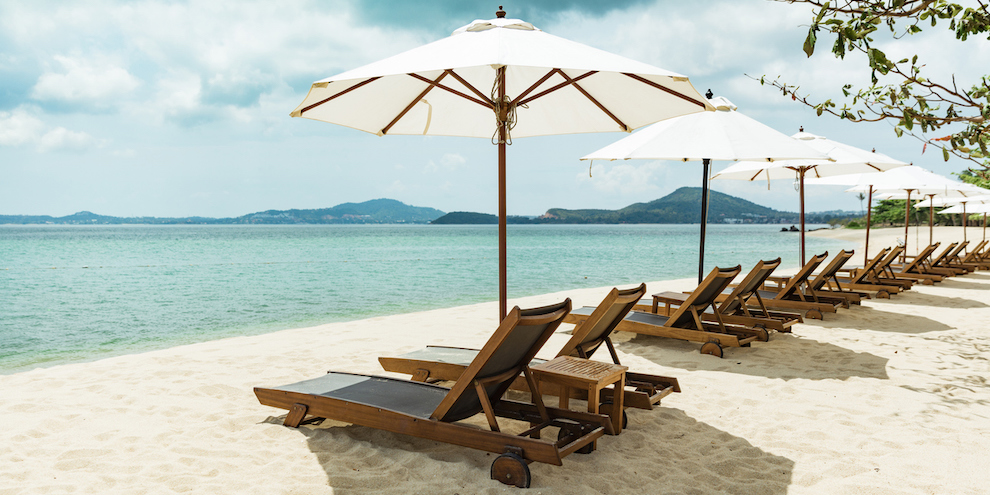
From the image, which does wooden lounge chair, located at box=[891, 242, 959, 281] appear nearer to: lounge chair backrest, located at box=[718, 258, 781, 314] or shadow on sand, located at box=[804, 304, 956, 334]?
shadow on sand, located at box=[804, 304, 956, 334]

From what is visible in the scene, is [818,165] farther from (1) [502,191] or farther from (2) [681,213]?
(2) [681,213]

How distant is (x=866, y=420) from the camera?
3.48m

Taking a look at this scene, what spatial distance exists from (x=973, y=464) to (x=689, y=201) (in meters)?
139

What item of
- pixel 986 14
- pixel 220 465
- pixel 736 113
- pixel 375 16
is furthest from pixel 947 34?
pixel 375 16

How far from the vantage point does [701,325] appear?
5387mm

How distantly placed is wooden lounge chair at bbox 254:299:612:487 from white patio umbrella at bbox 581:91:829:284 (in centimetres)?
331

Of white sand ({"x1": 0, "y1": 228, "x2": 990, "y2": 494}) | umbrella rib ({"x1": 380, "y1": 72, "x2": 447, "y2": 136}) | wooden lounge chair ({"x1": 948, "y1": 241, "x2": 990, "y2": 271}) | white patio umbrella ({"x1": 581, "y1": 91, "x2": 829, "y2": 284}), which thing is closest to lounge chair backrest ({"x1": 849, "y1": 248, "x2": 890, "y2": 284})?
white sand ({"x1": 0, "y1": 228, "x2": 990, "y2": 494})

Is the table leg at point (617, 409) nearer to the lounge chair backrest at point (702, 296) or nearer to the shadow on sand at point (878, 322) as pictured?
the lounge chair backrest at point (702, 296)

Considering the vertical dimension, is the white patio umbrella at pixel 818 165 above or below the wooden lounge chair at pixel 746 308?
above

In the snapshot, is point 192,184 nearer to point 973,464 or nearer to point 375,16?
point 375,16

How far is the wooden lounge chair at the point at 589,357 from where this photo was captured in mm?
3412

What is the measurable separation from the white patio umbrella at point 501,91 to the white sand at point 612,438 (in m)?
1.37

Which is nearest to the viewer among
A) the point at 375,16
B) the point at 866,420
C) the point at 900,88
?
the point at 866,420

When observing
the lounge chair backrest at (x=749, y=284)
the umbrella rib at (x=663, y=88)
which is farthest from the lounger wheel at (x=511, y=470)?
the lounge chair backrest at (x=749, y=284)
